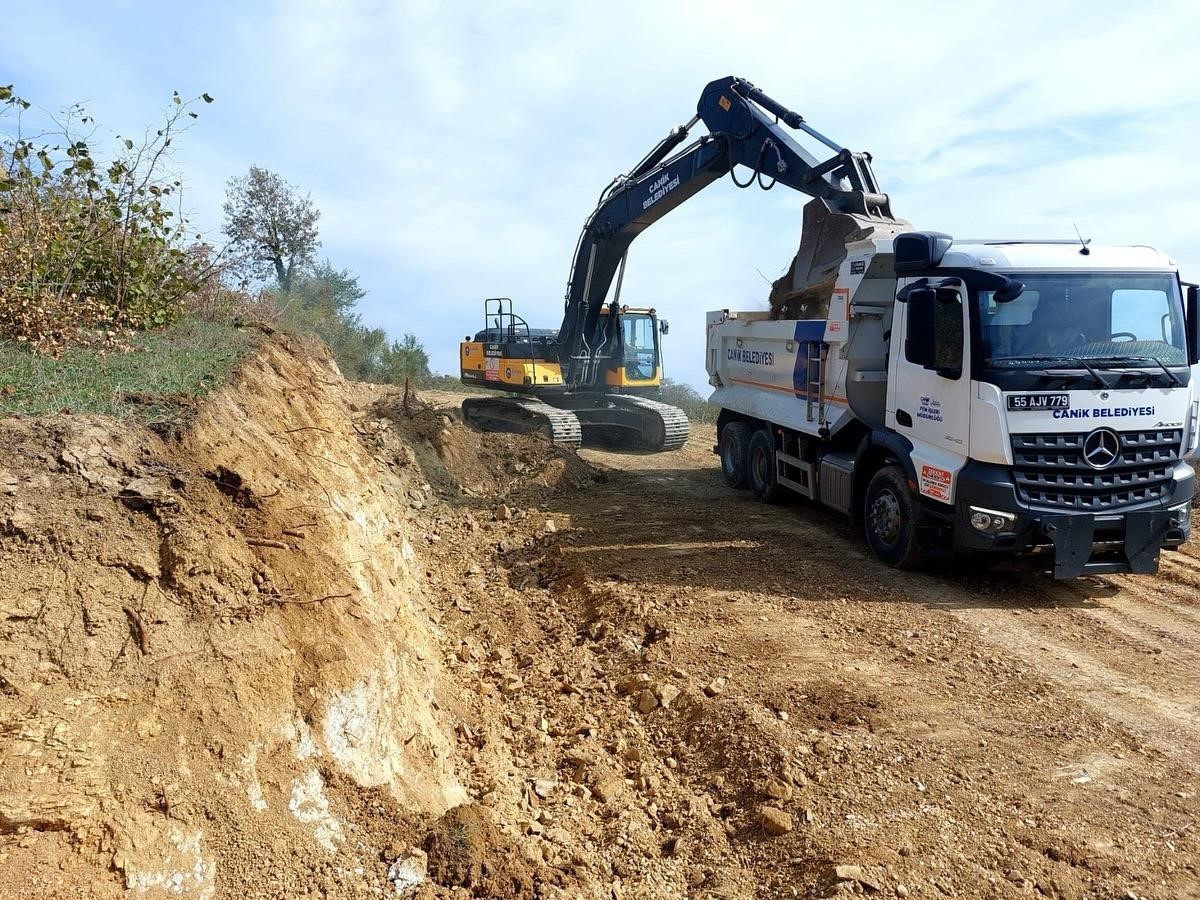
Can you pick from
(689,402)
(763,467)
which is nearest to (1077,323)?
(763,467)

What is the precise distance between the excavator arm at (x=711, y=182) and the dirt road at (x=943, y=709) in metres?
3.54

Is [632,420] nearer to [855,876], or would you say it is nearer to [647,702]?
[647,702]

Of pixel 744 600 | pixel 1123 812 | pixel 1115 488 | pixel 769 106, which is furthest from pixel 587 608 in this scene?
→ pixel 769 106

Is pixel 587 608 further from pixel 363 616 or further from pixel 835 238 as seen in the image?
pixel 835 238

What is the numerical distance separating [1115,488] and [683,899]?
4.97 metres

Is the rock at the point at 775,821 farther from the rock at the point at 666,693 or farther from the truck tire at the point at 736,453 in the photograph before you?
the truck tire at the point at 736,453

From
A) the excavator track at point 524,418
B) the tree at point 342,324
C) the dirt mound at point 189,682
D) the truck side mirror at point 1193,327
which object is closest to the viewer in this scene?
the dirt mound at point 189,682

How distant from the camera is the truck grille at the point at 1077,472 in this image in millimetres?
6289

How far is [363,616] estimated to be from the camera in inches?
170

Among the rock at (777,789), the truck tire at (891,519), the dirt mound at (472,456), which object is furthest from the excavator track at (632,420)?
the rock at (777,789)

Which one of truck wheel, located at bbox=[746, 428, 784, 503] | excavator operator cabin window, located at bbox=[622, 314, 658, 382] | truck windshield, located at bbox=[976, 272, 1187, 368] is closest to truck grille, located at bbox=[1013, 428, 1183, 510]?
truck windshield, located at bbox=[976, 272, 1187, 368]

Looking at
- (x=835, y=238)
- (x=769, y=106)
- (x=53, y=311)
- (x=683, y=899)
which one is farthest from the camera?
(x=769, y=106)

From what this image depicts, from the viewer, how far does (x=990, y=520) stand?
630cm

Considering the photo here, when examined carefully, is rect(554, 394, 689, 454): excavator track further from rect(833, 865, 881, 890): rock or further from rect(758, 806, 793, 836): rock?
rect(833, 865, 881, 890): rock
